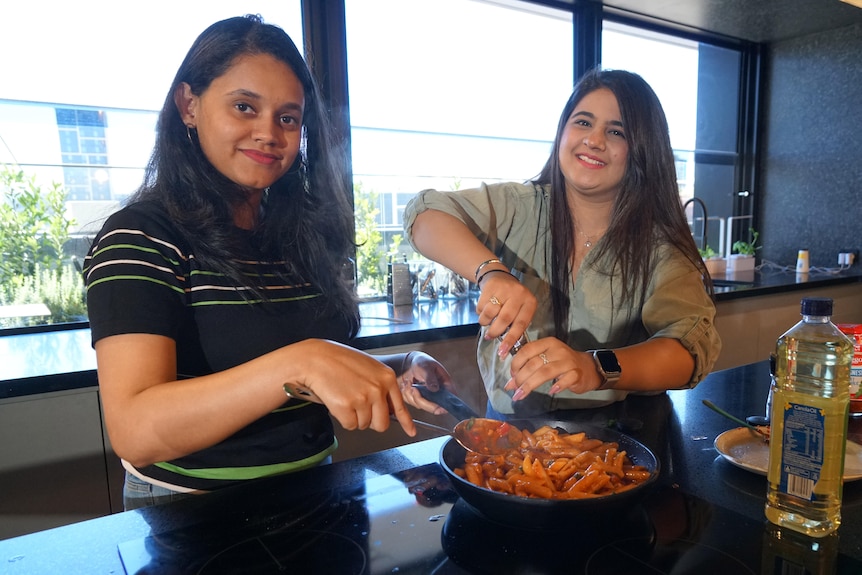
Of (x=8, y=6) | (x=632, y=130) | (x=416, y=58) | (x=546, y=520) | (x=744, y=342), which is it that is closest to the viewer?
(x=546, y=520)

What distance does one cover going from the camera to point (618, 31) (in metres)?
3.27

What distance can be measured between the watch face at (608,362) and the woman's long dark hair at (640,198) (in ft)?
1.03

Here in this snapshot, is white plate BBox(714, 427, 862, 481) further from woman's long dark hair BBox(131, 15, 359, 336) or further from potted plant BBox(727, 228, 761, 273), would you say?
potted plant BBox(727, 228, 761, 273)

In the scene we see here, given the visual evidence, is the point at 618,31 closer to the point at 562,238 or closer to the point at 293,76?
the point at 562,238

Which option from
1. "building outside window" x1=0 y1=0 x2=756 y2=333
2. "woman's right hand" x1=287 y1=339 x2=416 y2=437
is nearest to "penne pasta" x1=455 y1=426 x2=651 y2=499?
"woman's right hand" x1=287 y1=339 x2=416 y2=437

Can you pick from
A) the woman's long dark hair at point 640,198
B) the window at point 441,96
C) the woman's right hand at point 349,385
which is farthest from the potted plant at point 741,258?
the woman's right hand at point 349,385

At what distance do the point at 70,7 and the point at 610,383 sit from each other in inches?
82.6

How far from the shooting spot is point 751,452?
0.99 meters

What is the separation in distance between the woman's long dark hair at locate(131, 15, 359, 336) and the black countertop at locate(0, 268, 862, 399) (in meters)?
0.60

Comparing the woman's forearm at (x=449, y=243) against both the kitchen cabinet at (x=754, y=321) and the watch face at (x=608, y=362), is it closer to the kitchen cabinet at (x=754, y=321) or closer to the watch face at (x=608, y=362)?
the watch face at (x=608, y=362)

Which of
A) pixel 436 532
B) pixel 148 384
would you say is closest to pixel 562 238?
pixel 436 532

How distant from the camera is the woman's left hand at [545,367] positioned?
0.97 metres

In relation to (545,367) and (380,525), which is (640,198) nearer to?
(545,367)

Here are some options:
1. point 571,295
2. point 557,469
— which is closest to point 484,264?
point 571,295
